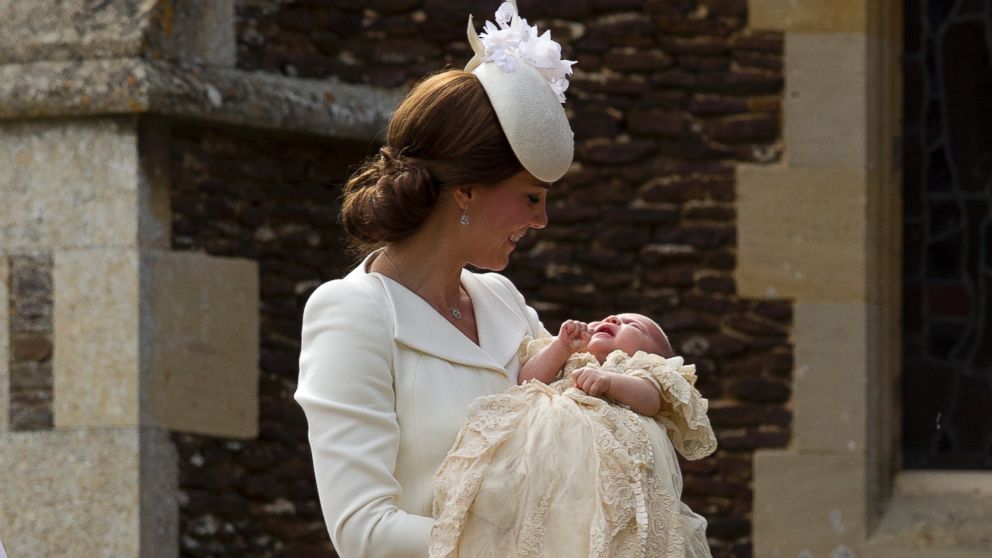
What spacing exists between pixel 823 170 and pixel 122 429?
244 cm

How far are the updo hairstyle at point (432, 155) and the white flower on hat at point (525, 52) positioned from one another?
0.21ft

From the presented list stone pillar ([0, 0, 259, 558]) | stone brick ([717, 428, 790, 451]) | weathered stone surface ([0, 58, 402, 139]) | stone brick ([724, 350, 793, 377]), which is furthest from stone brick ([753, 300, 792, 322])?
stone pillar ([0, 0, 259, 558])

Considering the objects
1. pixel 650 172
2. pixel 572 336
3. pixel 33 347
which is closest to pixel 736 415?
pixel 650 172

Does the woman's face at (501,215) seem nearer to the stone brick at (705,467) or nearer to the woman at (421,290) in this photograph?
the woman at (421,290)

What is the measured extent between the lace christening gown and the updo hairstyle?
13.8 inches

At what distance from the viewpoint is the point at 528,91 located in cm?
295

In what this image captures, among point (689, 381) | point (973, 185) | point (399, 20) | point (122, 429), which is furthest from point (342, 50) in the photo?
point (689, 381)

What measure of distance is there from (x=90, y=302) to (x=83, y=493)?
0.55 m

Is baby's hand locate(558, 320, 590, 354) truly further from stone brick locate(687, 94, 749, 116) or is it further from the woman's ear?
stone brick locate(687, 94, 749, 116)

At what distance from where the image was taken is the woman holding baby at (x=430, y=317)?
9.20 feet

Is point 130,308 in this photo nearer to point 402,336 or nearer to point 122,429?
point 122,429

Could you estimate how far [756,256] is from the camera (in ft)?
19.4

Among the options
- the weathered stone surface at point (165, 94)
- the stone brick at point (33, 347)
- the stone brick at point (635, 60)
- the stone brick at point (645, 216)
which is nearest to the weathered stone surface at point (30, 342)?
the stone brick at point (33, 347)

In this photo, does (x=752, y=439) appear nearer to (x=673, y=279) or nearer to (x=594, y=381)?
(x=673, y=279)
